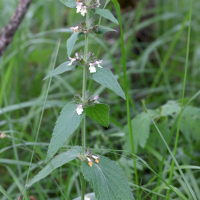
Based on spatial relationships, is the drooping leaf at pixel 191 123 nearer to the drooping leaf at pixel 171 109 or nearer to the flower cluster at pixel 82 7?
the drooping leaf at pixel 171 109

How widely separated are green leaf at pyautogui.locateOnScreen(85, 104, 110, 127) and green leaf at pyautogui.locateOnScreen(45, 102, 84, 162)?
0.24 feet

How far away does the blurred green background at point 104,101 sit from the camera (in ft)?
3.62

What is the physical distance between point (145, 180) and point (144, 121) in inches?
16.8

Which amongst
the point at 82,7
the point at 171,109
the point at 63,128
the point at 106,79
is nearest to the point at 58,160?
the point at 63,128

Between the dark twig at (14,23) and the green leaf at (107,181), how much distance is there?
2.97 ft

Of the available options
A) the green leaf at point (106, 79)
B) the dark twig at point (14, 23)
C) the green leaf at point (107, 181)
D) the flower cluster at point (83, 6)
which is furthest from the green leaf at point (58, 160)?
the dark twig at point (14, 23)

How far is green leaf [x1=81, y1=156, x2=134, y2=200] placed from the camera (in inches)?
24.8

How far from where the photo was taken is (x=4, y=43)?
125 centimetres

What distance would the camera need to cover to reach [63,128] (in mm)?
622

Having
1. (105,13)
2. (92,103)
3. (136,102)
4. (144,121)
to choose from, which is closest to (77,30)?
(105,13)

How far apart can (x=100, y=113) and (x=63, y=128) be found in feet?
0.49

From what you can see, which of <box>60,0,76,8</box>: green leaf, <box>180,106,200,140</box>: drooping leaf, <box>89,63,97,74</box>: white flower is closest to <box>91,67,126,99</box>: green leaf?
<box>89,63,97,74</box>: white flower

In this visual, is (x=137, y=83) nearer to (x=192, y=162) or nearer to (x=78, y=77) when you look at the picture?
(x=78, y=77)

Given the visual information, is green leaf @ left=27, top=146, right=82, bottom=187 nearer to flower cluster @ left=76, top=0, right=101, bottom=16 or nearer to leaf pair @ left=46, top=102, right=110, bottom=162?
leaf pair @ left=46, top=102, right=110, bottom=162
